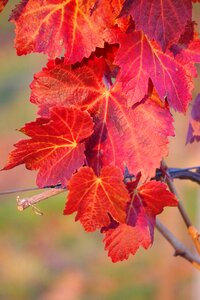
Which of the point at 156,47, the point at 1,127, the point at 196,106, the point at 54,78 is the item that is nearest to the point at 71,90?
the point at 54,78

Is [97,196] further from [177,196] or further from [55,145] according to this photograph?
[177,196]

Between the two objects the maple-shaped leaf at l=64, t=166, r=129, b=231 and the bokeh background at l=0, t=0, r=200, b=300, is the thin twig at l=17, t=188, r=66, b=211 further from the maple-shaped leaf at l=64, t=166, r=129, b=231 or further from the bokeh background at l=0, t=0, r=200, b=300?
the bokeh background at l=0, t=0, r=200, b=300

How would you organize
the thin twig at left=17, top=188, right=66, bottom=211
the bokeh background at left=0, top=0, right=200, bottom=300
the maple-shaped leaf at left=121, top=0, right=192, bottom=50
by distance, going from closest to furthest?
the maple-shaped leaf at left=121, top=0, right=192, bottom=50, the thin twig at left=17, top=188, right=66, bottom=211, the bokeh background at left=0, top=0, right=200, bottom=300

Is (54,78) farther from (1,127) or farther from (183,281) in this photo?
(1,127)

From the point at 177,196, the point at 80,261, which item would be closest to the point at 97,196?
the point at 177,196

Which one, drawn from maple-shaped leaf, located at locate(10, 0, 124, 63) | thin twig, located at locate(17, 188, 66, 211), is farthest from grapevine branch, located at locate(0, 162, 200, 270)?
maple-shaped leaf, located at locate(10, 0, 124, 63)

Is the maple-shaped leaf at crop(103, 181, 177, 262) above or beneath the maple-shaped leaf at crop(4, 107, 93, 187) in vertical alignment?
beneath
